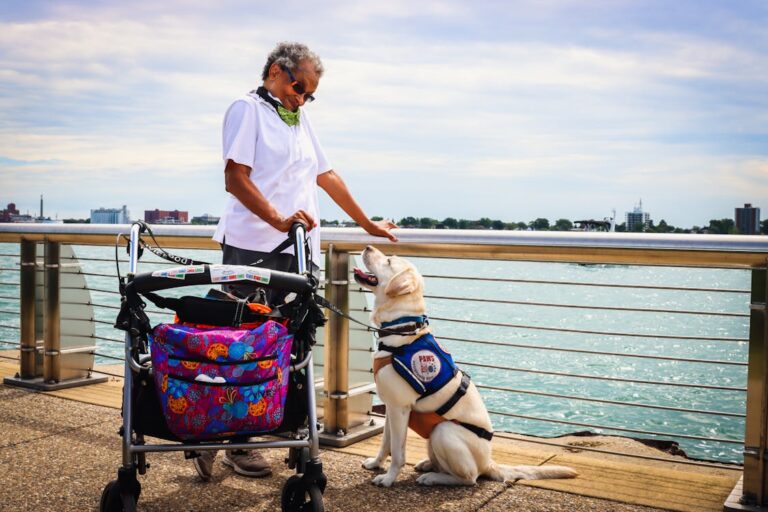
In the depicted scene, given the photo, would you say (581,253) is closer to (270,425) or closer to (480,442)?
(480,442)

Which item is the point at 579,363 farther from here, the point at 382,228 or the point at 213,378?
the point at 213,378

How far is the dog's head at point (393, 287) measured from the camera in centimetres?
333

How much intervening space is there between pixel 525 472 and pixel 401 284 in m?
1.01

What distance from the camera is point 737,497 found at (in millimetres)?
3189

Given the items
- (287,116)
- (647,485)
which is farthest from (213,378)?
(647,485)

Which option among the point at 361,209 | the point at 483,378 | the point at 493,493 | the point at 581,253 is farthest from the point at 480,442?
the point at 483,378

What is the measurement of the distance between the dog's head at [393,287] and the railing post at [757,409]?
4.51 ft

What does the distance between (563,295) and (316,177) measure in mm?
37109

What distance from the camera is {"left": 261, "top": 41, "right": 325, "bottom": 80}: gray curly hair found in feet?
11.2

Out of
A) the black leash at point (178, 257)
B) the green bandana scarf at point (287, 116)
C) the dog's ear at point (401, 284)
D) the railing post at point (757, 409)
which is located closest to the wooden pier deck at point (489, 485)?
the railing post at point (757, 409)

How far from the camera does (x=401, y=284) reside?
3322 mm

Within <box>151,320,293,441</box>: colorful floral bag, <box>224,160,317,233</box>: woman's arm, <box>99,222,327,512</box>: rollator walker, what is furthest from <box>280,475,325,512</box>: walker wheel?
<box>224,160,317,233</box>: woman's arm

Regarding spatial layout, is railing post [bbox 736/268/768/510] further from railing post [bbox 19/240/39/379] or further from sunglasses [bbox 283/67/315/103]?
railing post [bbox 19/240/39/379]

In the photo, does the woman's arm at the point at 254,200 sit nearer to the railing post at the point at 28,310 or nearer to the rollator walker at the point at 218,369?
the rollator walker at the point at 218,369
